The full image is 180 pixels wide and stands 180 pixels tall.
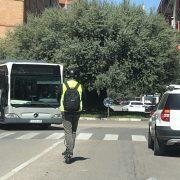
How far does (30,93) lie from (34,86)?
399 mm

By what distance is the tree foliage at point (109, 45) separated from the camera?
1668 inches

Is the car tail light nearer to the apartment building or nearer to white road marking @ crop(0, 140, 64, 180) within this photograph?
white road marking @ crop(0, 140, 64, 180)

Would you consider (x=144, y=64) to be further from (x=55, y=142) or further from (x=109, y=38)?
(x=55, y=142)

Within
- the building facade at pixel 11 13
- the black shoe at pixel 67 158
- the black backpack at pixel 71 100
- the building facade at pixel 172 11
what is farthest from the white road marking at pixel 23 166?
the building facade at pixel 11 13

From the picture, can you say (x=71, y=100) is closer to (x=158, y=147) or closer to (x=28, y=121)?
(x=158, y=147)

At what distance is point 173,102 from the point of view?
15797 millimetres

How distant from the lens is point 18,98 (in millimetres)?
25438

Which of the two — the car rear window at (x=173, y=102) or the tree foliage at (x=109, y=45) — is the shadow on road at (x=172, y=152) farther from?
the tree foliage at (x=109, y=45)

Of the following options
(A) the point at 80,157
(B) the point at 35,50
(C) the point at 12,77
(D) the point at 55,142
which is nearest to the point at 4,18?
(B) the point at 35,50

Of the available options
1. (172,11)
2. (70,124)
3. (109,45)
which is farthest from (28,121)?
(172,11)

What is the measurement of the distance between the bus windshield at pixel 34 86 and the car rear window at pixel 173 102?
10.1 meters

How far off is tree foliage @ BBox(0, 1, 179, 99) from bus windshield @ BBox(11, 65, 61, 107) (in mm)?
15208

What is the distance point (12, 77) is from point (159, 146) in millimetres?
10984

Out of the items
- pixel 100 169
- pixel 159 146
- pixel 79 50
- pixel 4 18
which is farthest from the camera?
pixel 4 18
